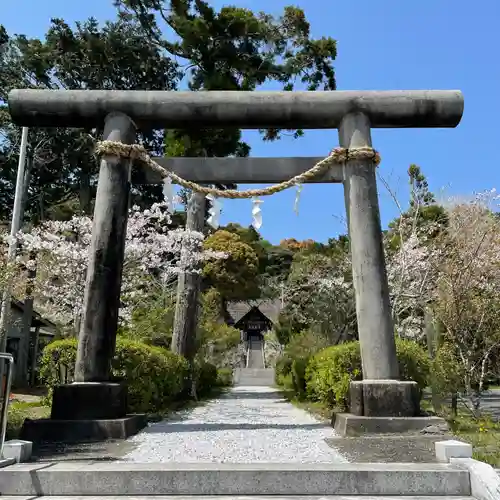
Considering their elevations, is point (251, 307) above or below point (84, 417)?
above

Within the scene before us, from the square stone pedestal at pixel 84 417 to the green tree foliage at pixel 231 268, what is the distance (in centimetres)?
2927

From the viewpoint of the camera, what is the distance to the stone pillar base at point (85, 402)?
651cm

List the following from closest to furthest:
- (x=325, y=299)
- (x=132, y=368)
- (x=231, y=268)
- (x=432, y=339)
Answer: (x=132, y=368), (x=432, y=339), (x=325, y=299), (x=231, y=268)

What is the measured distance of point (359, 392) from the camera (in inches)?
261

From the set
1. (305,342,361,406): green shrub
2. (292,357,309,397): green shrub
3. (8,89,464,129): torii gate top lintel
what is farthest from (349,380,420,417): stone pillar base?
(292,357,309,397): green shrub

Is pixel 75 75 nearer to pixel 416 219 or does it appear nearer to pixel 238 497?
pixel 416 219

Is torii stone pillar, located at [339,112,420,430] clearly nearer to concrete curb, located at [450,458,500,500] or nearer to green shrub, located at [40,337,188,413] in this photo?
concrete curb, located at [450,458,500,500]

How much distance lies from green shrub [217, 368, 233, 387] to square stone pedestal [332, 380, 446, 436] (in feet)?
68.1

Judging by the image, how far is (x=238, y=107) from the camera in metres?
7.57

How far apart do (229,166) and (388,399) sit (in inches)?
161

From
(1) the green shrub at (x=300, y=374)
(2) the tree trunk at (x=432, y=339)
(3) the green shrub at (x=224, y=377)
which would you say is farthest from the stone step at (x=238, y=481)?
(3) the green shrub at (x=224, y=377)

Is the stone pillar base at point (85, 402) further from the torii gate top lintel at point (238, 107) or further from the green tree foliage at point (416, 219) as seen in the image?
→ the green tree foliage at point (416, 219)

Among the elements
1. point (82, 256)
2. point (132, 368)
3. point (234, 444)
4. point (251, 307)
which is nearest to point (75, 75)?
point (82, 256)

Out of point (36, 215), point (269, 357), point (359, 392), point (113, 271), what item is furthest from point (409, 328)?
point (269, 357)
